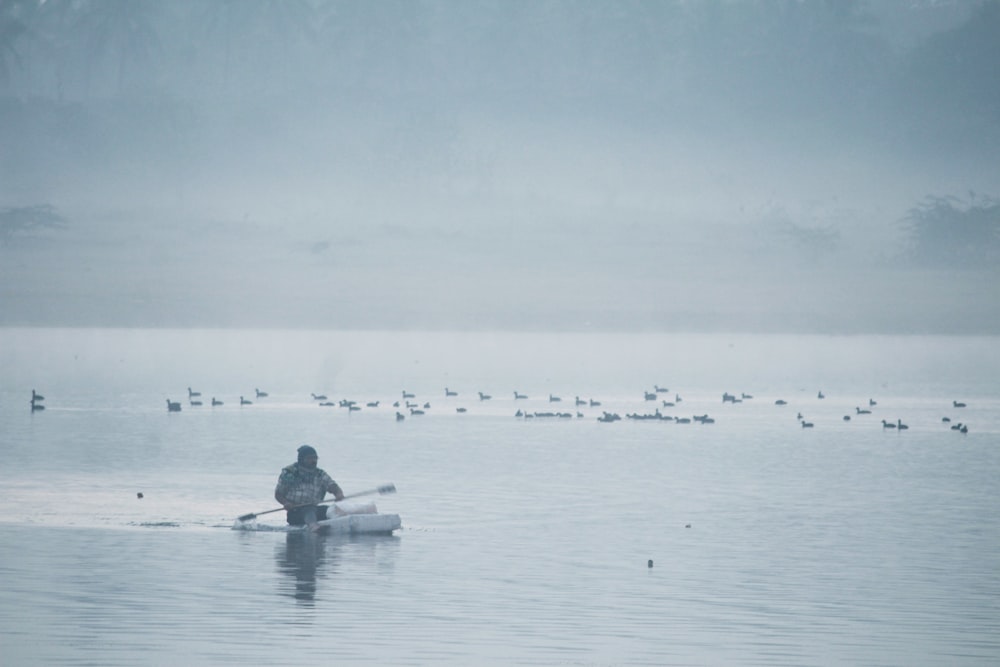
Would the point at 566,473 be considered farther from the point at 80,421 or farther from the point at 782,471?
the point at 80,421

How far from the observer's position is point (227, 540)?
34.2m

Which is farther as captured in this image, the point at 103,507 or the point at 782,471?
the point at 782,471

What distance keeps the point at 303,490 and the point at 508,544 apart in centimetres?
448

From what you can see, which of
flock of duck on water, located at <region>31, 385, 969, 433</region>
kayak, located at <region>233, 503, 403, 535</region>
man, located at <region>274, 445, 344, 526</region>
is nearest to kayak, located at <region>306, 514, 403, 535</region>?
kayak, located at <region>233, 503, 403, 535</region>

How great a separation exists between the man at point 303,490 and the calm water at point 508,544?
643 mm

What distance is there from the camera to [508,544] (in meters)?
35.1

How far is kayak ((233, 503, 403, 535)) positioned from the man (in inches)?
9.5

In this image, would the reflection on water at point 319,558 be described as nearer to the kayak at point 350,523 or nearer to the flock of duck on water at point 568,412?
the kayak at point 350,523

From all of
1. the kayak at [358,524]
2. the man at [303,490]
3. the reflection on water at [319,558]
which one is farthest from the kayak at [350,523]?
the man at [303,490]

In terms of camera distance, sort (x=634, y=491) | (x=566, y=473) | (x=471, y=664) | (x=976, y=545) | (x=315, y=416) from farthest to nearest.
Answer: (x=315, y=416)
(x=566, y=473)
(x=634, y=491)
(x=976, y=545)
(x=471, y=664)

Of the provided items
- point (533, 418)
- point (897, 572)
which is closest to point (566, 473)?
point (897, 572)

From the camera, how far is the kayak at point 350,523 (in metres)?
34.8

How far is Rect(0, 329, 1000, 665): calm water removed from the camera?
24.6m

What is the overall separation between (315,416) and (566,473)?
28.0 metres
